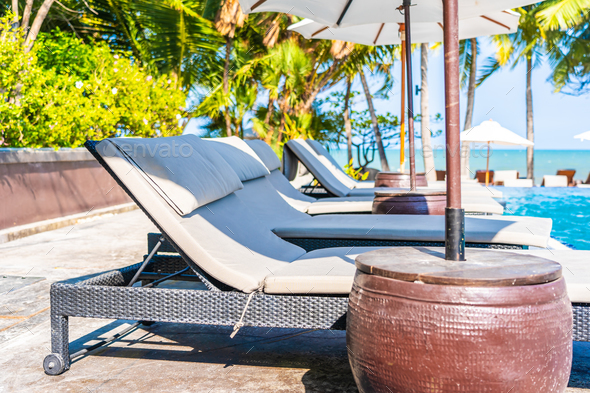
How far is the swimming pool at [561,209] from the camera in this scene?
19.0 ft

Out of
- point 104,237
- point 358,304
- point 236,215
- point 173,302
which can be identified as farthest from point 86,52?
point 358,304

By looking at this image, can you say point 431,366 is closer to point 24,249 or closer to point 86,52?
point 24,249

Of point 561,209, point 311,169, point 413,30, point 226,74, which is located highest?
point 226,74

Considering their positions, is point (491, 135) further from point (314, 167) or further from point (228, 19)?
point (314, 167)

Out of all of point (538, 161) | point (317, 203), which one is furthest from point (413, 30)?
point (538, 161)

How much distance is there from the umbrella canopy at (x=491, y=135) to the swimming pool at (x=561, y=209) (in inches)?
48.4

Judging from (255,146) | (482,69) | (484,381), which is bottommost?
(484,381)

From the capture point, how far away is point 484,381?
1309mm

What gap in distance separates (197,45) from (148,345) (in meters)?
10.3

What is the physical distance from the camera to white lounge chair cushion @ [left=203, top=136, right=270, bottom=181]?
3713mm

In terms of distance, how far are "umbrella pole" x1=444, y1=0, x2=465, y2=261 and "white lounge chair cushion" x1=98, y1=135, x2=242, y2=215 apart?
111 cm

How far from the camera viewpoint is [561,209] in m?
8.21

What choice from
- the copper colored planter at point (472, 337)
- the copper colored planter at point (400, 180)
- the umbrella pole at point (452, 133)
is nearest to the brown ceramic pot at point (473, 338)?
the copper colored planter at point (472, 337)

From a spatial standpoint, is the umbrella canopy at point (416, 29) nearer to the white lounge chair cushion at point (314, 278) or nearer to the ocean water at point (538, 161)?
the white lounge chair cushion at point (314, 278)
